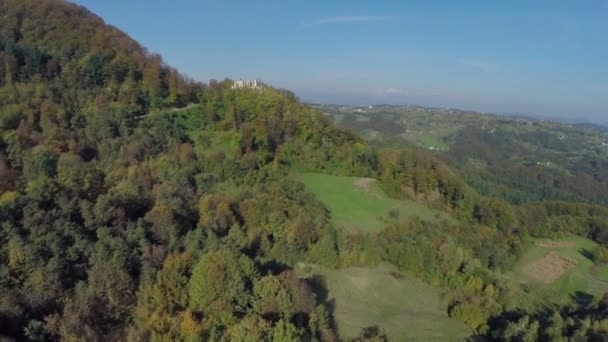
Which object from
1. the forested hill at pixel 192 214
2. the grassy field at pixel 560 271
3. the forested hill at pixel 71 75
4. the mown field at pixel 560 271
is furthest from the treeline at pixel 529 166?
the forested hill at pixel 71 75

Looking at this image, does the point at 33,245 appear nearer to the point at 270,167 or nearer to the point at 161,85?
the point at 270,167

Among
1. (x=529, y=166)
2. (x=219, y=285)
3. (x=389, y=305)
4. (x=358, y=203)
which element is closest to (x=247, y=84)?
(x=358, y=203)

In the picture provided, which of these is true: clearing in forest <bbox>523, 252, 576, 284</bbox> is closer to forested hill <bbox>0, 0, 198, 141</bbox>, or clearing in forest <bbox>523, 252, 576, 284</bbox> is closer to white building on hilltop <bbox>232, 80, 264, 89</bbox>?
white building on hilltop <bbox>232, 80, 264, 89</bbox>

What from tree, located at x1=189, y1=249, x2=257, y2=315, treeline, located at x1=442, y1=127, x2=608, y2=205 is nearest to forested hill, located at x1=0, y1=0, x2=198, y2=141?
tree, located at x1=189, y1=249, x2=257, y2=315

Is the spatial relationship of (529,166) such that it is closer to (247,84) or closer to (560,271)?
(560,271)

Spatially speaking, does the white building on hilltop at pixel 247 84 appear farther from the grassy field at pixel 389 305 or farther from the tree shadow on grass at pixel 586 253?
the tree shadow on grass at pixel 586 253

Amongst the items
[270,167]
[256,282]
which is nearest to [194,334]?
[256,282]
